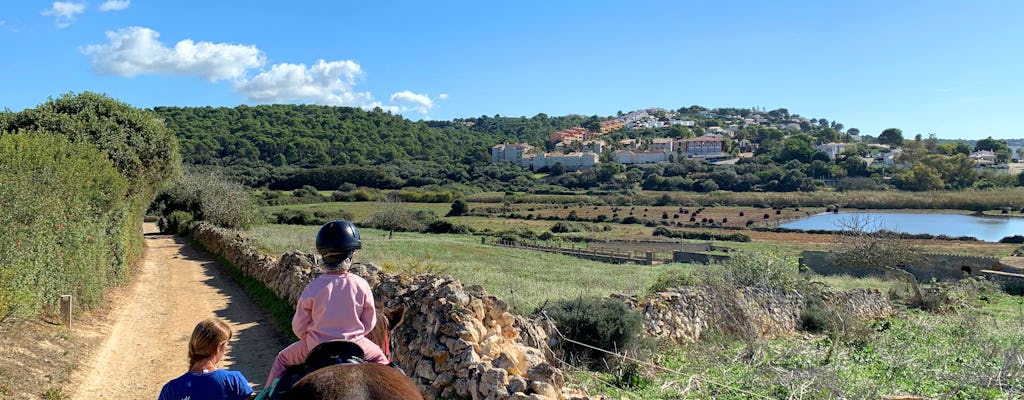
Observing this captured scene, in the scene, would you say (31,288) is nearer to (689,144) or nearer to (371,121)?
(371,121)

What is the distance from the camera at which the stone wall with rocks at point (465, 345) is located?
238 inches

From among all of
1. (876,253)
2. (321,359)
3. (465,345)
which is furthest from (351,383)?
(876,253)

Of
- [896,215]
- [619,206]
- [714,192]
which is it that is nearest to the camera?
[896,215]

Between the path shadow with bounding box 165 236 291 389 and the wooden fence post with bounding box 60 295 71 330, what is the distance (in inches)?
98.7

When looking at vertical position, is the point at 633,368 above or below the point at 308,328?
below

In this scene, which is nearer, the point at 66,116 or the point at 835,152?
the point at 66,116

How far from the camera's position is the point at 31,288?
873 cm

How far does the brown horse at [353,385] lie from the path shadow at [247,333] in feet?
21.0

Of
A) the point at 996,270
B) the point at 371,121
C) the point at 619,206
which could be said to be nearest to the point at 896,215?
the point at 619,206

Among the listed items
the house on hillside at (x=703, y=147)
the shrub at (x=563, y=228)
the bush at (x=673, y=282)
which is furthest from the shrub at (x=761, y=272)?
the house on hillside at (x=703, y=147)

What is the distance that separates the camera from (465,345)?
22.4 ft

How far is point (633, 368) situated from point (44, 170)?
9.83 meters

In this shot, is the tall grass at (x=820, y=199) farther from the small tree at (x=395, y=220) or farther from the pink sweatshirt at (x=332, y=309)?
the pink sweatshirt at (x=332, y=309)

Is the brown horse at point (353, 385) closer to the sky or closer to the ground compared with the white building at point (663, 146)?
closer to the ground
